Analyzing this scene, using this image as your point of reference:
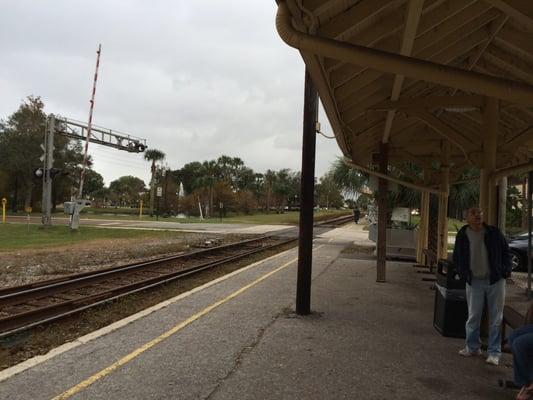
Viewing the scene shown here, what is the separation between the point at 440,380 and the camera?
468cm

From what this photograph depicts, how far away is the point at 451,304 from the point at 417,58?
3.19 metres

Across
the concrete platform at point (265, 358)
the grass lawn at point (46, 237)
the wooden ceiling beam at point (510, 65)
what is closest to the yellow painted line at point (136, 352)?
the concrete platform at point (265, 358)

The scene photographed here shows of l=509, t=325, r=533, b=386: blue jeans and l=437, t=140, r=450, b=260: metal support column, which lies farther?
l=437, t=140, r=450, b=260: metal support column

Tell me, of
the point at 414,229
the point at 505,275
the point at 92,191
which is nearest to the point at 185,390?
the point at 505,275

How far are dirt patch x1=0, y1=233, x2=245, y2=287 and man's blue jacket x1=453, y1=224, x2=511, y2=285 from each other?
958 centimetres

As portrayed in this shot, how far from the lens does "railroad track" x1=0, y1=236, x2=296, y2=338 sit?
25.4ft

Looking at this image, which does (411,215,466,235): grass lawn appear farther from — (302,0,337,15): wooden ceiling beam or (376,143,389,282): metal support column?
(302,0,337,15): wooden ceiling beam

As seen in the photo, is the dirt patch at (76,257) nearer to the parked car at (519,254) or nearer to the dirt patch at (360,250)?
the dirt patch at (360,250)

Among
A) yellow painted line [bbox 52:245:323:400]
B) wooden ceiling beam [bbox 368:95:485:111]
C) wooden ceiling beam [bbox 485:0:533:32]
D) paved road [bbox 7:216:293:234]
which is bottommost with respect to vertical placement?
yellow painted line [bbox 52:245:323:400]

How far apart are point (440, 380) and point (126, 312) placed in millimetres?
5669

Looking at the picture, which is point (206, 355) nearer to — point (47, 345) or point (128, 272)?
point (47, 345)

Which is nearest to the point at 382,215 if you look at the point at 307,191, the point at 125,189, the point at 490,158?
the point at 307,191

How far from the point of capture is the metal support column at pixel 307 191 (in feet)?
23.8

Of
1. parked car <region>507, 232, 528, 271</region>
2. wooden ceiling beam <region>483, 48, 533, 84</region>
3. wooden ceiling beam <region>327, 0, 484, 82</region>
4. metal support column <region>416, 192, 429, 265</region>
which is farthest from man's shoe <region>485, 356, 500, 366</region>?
parked car <region>507, 232, 528, 271</region>
